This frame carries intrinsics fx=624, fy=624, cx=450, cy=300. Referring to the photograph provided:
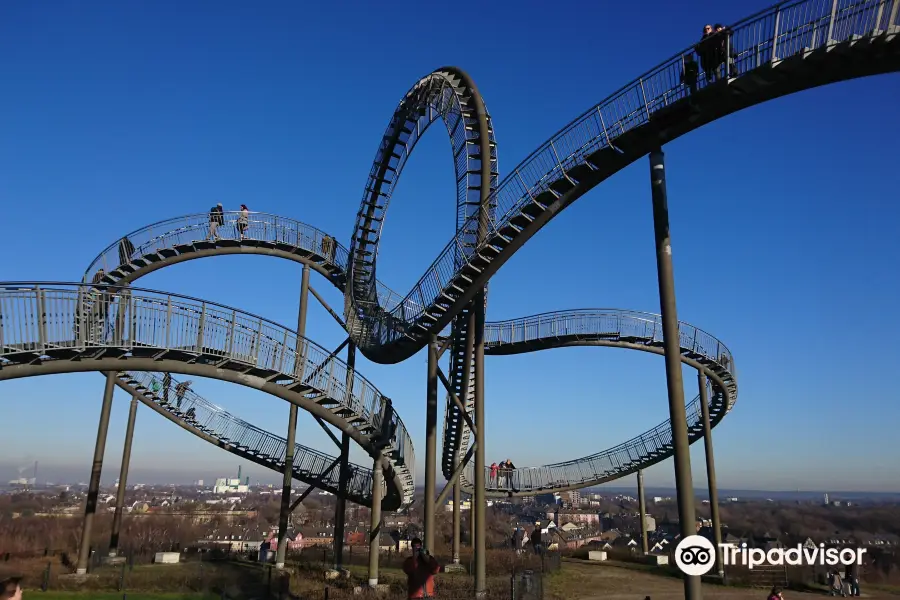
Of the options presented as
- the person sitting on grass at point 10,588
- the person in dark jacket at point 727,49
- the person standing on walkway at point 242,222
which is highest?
the person standing on walkway at point 242,222

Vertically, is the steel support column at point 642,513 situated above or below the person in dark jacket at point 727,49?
below

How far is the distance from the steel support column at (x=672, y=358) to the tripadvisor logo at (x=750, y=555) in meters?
0.20

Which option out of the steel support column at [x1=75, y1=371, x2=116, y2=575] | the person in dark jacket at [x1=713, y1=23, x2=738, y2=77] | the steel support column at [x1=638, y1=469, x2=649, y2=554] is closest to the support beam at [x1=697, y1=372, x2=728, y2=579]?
the steel support column at [x1=638, y1=469, x2=649, y2=554]

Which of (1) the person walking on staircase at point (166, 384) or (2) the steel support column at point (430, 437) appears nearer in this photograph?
(2) the steel support column at point (430, 437)

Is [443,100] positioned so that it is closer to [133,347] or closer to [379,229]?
[379,229]

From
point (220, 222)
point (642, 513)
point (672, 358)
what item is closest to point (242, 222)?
point (220, 222)

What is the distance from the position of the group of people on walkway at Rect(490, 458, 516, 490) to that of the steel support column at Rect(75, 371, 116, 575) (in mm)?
15965

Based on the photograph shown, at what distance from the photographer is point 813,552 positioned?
15727 millimetres

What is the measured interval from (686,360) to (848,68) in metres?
13.9

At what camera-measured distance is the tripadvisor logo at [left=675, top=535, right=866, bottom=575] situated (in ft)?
27.7

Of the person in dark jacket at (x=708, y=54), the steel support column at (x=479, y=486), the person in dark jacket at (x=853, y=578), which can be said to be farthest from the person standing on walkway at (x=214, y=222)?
the person in dark jacket at (x=853, y=578)

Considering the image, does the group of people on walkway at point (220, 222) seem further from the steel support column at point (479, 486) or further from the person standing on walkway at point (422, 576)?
the person standing on walkway at point (422, 576)

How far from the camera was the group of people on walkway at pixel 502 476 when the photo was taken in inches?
1104

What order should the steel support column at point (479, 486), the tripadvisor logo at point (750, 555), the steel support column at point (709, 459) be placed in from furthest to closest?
the steel support column at point (709, 459), the steel support column at point (479, 486), the tripadvisor logo at point (750, 555)
